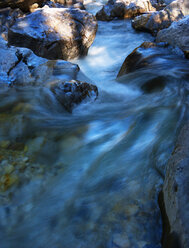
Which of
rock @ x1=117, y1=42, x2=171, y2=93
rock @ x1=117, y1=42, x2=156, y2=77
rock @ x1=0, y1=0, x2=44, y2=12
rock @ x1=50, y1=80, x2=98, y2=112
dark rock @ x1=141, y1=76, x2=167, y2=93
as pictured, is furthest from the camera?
rock @ x1=0, y1=0, x2=44, y2=12

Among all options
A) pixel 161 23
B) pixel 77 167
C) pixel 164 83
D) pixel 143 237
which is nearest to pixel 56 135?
pixel 77 167

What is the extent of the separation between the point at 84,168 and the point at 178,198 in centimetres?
106

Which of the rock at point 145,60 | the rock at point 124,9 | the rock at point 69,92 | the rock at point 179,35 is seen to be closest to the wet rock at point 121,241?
the rock at point 69,92

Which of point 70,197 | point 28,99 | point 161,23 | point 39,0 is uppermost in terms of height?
point 39,0

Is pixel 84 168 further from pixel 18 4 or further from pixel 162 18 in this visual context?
pixel 18 4

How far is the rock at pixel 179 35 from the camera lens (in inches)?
215

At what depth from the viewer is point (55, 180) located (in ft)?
6.83

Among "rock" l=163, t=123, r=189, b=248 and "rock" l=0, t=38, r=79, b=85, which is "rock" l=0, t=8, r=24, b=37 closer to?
"rock" l=0, t=38, r=79, b=85

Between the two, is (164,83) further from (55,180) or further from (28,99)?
(55,180)

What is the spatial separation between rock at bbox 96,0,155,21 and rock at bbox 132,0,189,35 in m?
1.66

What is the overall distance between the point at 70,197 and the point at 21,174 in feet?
1.72

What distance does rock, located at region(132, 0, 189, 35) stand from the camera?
27.5 feet

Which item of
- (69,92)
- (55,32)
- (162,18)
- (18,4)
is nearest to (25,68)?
(69,92)

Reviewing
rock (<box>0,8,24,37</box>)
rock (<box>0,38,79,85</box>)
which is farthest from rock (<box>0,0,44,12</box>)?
rock (<box>0,38,79,85</box>)
